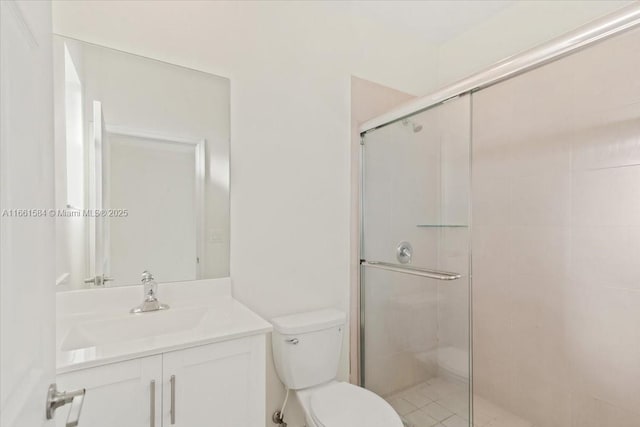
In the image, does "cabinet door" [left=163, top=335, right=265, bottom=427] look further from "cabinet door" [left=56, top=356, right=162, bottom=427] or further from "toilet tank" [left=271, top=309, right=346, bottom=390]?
"toilet tank" [left=271, top=309, right=346, bottom=390]

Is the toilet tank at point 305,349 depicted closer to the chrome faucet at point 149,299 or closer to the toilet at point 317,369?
the toilet at point 317,369

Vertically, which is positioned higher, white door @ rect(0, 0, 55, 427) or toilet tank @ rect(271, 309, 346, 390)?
white door @ rect(0, 0, 55, 427)

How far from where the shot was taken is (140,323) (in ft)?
4.19

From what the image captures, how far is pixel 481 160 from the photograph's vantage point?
215cm

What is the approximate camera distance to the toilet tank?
1.58 metres

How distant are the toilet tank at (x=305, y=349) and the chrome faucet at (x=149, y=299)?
0.55 metres

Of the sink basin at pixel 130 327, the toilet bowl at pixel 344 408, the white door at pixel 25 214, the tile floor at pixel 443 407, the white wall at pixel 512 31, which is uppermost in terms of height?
the white wall at pixel 512 31

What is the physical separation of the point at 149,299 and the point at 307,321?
0.72 metres

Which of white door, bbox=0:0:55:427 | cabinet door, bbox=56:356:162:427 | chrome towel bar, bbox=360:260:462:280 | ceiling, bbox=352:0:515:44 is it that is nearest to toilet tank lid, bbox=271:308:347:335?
chrome towel bar, bbox=360:260:462:280

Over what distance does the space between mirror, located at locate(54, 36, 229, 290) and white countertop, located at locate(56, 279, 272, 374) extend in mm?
59


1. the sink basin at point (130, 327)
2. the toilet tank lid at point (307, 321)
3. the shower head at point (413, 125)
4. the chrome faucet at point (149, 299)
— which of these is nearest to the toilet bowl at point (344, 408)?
the toilet tank lid at point (307, 321)

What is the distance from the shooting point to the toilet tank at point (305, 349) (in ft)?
5.19

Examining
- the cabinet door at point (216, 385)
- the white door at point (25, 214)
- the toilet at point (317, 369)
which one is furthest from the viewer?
the toilet at point (317, 369)

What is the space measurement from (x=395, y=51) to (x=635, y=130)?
1369mm
